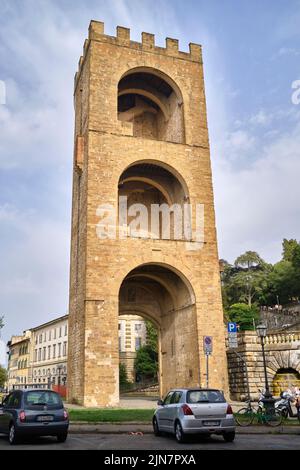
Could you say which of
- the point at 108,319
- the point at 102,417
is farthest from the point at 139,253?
the point at 102,417

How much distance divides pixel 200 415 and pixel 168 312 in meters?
16.0

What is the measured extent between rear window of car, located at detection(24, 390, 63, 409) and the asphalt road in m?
0.75

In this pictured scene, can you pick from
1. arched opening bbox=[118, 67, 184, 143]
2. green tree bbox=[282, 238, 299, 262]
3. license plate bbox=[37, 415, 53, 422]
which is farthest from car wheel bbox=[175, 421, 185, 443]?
green tree bbox=[282, 238, 299, 262]

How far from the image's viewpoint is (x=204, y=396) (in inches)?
398

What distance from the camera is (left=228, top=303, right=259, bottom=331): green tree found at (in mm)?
50406

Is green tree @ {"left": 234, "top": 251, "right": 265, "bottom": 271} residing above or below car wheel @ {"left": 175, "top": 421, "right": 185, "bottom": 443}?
above

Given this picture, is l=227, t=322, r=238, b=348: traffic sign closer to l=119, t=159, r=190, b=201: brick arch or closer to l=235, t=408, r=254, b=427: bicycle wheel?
l=119, t=159, r=190, b=201: brick arch

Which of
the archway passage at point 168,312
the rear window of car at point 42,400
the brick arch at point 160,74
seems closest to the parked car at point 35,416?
the rear window of car at point 42,400

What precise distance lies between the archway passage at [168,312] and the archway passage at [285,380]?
3.81 metres

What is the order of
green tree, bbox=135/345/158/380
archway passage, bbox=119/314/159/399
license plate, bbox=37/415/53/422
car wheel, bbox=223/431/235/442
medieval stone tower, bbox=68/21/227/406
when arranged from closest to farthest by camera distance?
1. license plate, bbox=37/415/53/422
2. car wheel, bbox=223/431/235/442
3. medieval stone tower, bbox=68/21/227/406
4. archway passage, bbox=119/314/159/399
5. green tree, bbox=135/345/158/380

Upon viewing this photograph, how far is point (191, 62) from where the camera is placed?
1076 inches

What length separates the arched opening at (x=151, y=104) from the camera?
26.6 m

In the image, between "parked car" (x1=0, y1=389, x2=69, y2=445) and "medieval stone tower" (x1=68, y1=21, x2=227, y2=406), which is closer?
"parked car" (x1=0, y1=389, x2=69, y2=445)
